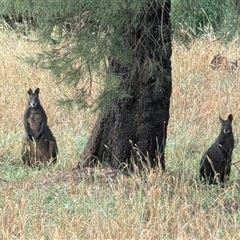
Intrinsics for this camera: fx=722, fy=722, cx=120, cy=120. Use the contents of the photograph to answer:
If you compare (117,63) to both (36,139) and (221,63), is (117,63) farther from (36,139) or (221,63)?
(221,63)

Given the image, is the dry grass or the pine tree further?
the pine tree

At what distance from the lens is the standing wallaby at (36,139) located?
9078 millimetres

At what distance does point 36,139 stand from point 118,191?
2816 millimetres

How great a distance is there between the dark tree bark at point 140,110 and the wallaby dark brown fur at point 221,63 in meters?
5.89

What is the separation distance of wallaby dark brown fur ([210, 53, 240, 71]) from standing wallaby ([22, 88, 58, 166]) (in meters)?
4.87

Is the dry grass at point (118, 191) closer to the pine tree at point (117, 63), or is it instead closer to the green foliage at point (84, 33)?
the pine tree at point (117, 63)

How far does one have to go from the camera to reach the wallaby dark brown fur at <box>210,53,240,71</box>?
13.5 m

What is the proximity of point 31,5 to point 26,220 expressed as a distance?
6.29ft

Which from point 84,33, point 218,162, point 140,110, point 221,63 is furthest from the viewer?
point 221,63

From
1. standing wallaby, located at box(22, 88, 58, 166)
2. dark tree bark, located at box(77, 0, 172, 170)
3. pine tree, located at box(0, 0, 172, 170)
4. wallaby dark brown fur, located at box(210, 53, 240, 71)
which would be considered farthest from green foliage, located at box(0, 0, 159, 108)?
wallaby dark brown fur, located at box(210, 53, 240, 71)

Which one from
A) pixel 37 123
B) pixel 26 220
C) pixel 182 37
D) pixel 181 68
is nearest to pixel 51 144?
pixel 37 123

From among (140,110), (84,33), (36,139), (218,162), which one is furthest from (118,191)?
(36,139)

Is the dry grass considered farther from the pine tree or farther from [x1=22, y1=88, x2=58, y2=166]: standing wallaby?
the pine tree

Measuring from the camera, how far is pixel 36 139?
930 centimetres
